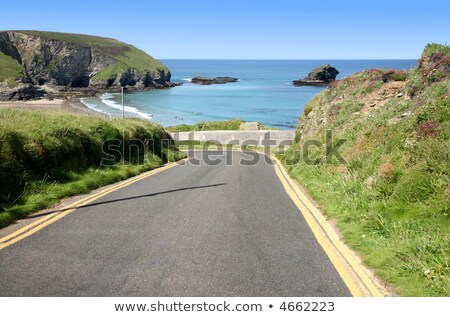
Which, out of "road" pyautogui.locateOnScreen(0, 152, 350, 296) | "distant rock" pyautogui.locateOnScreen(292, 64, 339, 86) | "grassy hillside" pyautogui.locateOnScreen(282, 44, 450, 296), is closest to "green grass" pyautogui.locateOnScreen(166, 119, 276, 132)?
"grassy hillside" pyautogui.locateOnScreen(282, 44, 450, 296)

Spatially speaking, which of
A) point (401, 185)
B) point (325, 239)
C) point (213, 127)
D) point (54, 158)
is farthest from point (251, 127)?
point (325, 239)

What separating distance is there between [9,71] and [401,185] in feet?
450

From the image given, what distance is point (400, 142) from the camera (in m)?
9.73

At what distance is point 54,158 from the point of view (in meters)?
11.3

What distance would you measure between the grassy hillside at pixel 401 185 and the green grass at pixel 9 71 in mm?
120949

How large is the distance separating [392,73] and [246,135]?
31.6 metres

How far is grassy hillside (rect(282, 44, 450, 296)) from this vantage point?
17.5ft

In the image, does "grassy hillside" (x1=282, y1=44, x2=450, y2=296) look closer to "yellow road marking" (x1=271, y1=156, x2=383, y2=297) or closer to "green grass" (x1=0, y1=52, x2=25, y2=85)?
"yellow road marking" (x1=271, y1=156, x2=383, y2=297)

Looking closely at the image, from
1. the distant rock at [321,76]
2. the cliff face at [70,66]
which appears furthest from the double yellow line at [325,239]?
the distant rock at [321,76]

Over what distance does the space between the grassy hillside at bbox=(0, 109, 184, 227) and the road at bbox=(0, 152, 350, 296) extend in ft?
4.06

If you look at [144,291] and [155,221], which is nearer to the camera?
[144,291]

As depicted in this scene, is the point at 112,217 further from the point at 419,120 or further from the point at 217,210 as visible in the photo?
the point at 419,120

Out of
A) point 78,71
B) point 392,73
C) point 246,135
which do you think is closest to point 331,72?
point 78,71

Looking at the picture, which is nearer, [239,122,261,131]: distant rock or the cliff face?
[239,122,261,131]: distant rock
